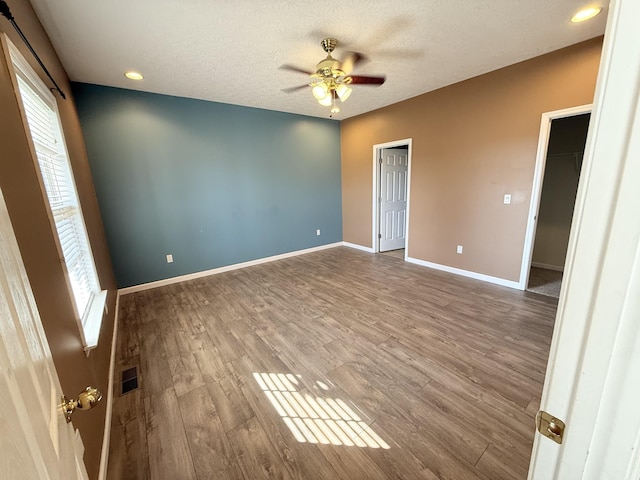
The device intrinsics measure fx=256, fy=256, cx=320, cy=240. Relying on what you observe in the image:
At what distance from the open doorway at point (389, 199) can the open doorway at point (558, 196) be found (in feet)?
6.52

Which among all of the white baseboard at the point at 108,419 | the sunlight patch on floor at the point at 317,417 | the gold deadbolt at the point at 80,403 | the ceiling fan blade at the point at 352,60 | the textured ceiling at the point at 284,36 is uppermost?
the textured ceiling at the point at 284,36

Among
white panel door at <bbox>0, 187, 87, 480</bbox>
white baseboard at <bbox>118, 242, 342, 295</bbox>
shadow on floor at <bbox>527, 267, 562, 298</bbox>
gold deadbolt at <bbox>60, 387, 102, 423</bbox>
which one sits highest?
white panel door at <bbox>0, 187, 87, 480</bbox>

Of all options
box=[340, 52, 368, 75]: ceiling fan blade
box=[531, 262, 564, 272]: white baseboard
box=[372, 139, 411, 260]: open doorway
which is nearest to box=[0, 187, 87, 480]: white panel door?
box=[340, 52, 368, 75]: ceiling fan blade

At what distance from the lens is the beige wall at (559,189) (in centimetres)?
359

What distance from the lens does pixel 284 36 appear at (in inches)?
85.5

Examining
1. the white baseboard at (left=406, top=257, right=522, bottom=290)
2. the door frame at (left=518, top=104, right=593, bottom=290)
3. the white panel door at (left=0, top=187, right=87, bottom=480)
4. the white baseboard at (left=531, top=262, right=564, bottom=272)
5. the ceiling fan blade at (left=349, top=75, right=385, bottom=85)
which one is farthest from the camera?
the white baseboard at (left=531, top=262, right=564, bottom=272)

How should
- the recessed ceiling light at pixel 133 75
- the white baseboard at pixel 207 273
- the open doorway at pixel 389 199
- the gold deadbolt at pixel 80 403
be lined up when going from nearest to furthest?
the gold deadbolt at pixel 80 403, the recessed ceiling light at pixel 133 75, the white baseboard at pixel 207 273, the open doorway at pixel 389 199

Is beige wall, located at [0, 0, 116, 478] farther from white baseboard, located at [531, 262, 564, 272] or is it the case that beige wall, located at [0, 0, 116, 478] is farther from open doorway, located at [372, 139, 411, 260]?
white baseboard, located at [531, 262, 564, 272]

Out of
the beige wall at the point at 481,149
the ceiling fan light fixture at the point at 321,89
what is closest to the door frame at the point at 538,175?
the beige wall at the point at 481,149

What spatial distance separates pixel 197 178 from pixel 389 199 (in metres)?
3.35

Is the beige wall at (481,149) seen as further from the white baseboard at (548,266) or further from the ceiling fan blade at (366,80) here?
the white baseboard at (548,266)

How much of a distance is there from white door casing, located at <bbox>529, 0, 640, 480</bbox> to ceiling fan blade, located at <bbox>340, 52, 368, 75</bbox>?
2483mm

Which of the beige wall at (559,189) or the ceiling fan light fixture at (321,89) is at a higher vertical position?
the ceiling fan light fixture at (321,89)

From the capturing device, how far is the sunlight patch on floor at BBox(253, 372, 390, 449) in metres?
1.42
